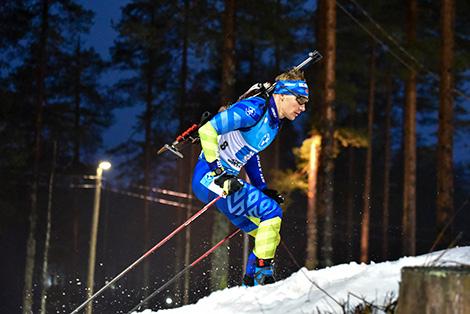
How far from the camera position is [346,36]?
2675cm

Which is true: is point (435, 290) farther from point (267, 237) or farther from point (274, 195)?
point (274, 195)

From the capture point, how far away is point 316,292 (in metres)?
4.48

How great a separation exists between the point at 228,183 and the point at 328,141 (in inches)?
370

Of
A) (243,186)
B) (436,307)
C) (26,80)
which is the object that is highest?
(26,80)

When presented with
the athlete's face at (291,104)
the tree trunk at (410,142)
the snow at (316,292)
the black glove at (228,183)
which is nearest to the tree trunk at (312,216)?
the tree trunk at (410,142)

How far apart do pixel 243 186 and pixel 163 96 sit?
27.3 metres

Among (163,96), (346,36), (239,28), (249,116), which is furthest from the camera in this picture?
(163,96)

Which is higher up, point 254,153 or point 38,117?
point 38,117

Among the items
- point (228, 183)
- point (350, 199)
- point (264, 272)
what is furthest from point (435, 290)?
point (350, 199)

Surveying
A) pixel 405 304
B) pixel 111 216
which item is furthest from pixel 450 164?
pixel 111 216

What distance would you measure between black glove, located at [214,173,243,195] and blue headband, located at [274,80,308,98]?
3.05 ft

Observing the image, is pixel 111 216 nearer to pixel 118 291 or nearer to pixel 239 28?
pixel 118 291

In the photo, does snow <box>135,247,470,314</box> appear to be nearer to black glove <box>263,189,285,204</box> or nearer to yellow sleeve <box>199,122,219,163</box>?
black glove <box>263,189,285,204</box>

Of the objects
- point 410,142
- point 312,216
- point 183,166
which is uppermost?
point 183,166
